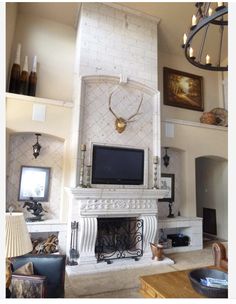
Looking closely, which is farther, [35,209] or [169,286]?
[35,209]

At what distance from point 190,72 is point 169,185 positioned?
11.6ft

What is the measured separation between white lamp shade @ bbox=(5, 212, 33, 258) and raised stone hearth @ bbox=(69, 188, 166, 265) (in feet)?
7.49

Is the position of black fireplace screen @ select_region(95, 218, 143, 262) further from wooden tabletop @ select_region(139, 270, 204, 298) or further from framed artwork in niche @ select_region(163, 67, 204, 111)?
framed artwork in niche @ select_region(163, 67, 204, 111)

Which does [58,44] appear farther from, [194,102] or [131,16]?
[194,102]

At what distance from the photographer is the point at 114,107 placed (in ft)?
16.0

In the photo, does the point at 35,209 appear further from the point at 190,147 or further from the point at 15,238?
the point at 190,147

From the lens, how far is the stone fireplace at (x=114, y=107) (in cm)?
422

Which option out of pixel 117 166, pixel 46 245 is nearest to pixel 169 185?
pixel 117 166

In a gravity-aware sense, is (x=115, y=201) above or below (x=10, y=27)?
below

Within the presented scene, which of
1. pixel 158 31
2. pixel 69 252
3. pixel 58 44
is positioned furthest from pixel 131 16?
pixel 69 252

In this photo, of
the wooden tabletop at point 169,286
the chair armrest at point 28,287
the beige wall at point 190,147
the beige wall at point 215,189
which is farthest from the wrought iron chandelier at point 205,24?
the beige wall at point 215,189

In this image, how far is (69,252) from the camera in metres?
4.04
